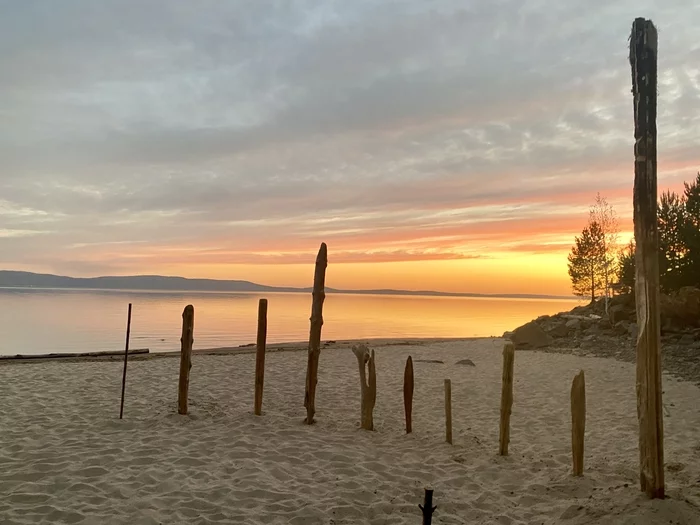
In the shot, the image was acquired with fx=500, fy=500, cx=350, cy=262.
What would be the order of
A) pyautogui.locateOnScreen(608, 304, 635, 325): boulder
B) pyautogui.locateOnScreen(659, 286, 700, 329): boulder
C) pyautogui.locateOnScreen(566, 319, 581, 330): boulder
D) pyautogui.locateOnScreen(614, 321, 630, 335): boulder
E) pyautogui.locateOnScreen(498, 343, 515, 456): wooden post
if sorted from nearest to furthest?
pyautogui.locateOnScreen(498, 343, 515, 456): wooden post < pyautogui.locateOnScreen(659, 286, 700, 329): boulder < pyautogui.locateOnScreen(614, 321, 630, 335): boulder < pyautogui.locateOnScreen(608, 304, 635, 325): boulder < pyautogui.locateOnScreen(566, 319, 581, 330): boulder

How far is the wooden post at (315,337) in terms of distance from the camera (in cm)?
963

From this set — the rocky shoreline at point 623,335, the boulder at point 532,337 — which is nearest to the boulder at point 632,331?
the rocky shoreline at point 623,335

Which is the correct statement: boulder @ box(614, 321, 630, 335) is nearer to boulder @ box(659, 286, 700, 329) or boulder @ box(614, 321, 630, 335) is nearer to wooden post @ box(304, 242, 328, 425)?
boulder @ box(659, 286, 700, 329)

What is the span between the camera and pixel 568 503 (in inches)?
235

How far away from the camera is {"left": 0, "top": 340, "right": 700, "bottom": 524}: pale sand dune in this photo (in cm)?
558

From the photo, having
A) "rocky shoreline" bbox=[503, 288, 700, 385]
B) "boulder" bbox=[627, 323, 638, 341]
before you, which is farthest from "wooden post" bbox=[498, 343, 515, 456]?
"boulder" bbox=[627, 323, 638, 341]

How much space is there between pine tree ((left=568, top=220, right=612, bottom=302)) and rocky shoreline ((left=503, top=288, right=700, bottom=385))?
13.6 metres

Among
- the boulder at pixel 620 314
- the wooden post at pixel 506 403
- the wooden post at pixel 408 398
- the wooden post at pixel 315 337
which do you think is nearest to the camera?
the wooden post at pixel 506 403

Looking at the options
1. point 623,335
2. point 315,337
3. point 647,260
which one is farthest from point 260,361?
point 623,335

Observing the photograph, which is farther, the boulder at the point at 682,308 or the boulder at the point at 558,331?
the boulder at the point at 558,331

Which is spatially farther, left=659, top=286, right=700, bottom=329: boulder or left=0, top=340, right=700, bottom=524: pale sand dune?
left=659, top=286, right=700, bottom=329: boulder

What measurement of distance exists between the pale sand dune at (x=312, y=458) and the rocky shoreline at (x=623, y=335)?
15.6ft

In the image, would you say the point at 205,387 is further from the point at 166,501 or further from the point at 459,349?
the point at 459,349

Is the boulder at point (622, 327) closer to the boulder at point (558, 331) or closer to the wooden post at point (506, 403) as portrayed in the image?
the boulder at point (558, 331)
